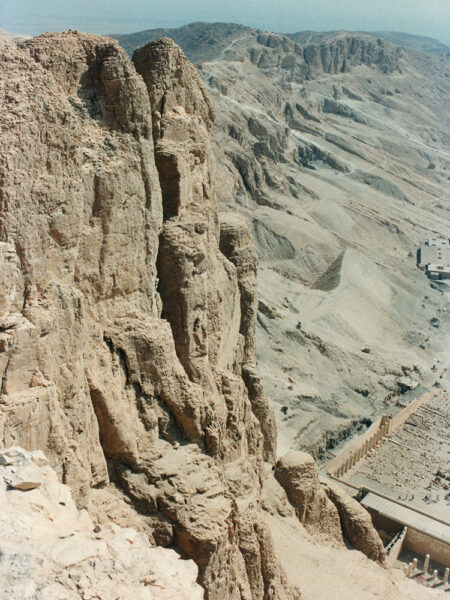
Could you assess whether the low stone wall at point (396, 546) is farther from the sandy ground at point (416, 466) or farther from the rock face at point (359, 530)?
the rock face at point (359, 530)

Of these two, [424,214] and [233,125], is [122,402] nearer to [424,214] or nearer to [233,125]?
[233,125]

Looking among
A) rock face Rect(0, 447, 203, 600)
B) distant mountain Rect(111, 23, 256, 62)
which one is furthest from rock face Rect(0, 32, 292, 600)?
distant mountain Rect(111, 23, 256, 62)

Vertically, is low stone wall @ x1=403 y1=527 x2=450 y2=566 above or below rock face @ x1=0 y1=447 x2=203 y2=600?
below

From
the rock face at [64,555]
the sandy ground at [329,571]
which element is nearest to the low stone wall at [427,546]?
the sandy ground at [329,571]

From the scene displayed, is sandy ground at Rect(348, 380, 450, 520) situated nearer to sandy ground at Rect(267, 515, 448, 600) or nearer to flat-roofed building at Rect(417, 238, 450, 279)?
sandy ground at Rect(267, 515, 448, 600)

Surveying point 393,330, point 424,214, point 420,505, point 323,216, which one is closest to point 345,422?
point 420,505

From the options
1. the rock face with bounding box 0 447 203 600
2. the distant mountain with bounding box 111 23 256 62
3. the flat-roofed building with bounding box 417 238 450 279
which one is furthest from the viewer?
the distant mountain with bounding box 111 23 256 62

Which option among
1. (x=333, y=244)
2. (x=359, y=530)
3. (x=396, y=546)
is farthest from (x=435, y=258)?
(x=359, y=530)

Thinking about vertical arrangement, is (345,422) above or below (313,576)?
below
